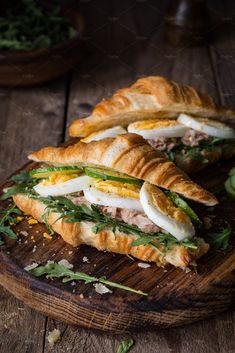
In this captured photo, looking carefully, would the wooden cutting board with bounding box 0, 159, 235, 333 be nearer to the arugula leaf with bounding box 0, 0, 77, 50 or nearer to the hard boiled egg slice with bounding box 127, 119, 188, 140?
the hard boiled egg slice with bounding box 127, 119, 188, 140

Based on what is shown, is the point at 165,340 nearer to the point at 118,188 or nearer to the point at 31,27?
the point at 118,188

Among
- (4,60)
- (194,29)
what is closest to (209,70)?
(194,29)

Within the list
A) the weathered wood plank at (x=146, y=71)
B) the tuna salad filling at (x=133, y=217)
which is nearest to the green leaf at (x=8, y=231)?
the tuna salad filling at (x=133, y=217)

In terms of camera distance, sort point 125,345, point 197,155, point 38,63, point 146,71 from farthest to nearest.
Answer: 1. point 146,71
2. point 38,63
3. point 197,155
4. point 125,345

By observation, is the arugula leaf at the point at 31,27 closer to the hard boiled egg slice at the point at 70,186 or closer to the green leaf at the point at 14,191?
the green leaf at the point at 14,191

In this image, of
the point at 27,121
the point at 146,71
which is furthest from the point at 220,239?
the point at 146,71

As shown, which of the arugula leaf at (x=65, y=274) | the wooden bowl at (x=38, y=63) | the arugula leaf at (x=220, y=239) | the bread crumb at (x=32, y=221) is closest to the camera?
the arugula leaf at (x=65, y=274)
